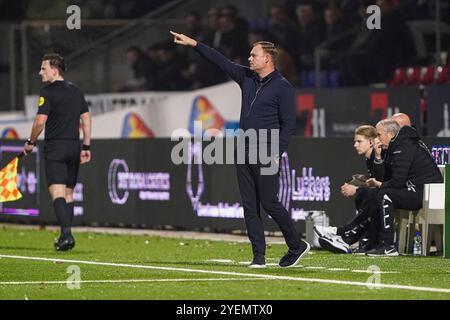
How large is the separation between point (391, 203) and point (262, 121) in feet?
8.81

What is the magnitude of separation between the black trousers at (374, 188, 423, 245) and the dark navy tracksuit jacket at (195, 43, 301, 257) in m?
2.17

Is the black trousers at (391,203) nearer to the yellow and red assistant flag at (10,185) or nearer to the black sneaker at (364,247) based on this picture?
the black sneaker at (364,247)

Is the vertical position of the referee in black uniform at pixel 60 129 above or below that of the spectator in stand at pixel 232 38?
below

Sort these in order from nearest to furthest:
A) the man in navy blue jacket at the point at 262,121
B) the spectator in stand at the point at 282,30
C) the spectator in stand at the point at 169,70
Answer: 1. the man in navy blue jacket at the point at 262,121
2. the spectator in stand at the point at 282,30
3. the spectator in stand at the point at 169,70

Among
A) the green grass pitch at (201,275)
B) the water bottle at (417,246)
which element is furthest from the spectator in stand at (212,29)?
the water bottle at (417,246)

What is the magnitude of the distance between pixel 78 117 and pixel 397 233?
3.78 metres

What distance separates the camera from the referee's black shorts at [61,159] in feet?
52.2

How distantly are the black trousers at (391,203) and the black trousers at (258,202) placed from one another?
216cm

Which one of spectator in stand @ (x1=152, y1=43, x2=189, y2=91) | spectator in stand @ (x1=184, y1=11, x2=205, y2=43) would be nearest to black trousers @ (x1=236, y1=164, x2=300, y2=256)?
spectator in stand @ (x1=184, y1=11, x2=205, y2=43)

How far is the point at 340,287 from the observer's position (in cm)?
1131

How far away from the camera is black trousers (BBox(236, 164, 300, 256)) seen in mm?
12820

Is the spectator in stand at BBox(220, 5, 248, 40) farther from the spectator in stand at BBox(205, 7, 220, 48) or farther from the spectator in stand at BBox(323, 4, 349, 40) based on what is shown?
the spectator in stand at BBox(323, 4, 349, 40)

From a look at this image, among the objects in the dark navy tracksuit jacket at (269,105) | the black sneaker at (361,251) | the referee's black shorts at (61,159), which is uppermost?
the dark navy tracksuit jacket at (269,105)

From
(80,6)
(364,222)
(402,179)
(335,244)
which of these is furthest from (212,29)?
(402,179)
